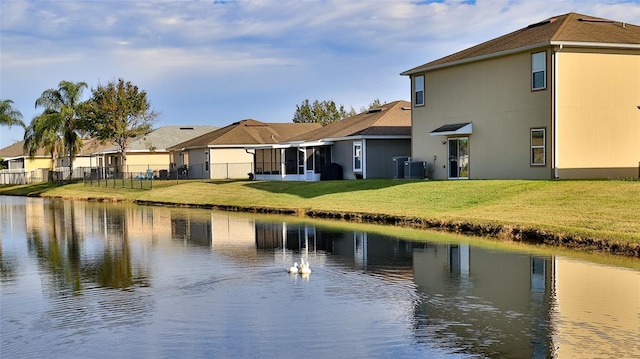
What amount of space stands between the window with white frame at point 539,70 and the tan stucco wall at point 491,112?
21 cm

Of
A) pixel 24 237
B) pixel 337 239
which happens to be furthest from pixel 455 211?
pixel 24 237

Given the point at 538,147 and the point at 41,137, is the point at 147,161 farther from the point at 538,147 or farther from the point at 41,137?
the point at 538,147

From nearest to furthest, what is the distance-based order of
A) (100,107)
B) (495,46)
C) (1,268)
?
(1,268)
(495,46)
(100,107)

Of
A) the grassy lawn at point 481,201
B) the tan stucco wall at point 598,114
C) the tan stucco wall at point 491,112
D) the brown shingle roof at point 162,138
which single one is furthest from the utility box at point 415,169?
the brown shingle roof at point 162,138

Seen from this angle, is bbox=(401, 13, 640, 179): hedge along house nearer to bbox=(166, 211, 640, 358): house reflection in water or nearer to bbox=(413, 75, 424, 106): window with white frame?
bbox=(413, 75, 424, 106): window with white frame

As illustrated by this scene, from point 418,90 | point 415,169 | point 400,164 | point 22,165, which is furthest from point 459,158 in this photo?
point 22,165

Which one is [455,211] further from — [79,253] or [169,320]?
[169,320]

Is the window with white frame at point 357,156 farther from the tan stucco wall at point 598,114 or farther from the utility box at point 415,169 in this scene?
the tan stucco wall at point 598,114

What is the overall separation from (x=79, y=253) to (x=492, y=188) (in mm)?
16643

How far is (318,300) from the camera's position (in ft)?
47.8

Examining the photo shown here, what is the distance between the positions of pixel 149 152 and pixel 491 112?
49.1 meters

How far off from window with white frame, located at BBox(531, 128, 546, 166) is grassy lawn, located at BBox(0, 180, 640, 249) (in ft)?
6.12

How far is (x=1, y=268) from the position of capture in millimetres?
19734

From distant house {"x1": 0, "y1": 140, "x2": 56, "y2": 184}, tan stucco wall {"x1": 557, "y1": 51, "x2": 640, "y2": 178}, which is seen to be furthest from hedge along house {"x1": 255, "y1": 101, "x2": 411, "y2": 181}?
distant house {"x1": 0, "y1": 140, "x2": 56, "y2": 184}
